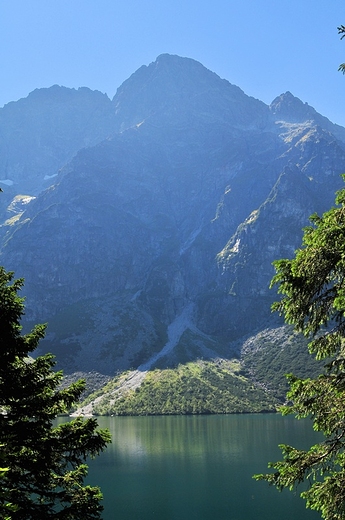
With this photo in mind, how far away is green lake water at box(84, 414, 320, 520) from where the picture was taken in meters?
55.6

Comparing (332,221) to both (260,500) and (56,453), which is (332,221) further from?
(260,500)

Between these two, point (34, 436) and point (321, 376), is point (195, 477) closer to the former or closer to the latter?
point (34, 436)

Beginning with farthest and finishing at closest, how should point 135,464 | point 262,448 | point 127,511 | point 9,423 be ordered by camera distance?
1. point 262,448
2. point 135,464
3. point 127,511
4. point 9,423

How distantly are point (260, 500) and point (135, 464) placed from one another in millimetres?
35966

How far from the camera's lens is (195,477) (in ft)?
246

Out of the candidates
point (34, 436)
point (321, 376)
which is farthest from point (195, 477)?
point (321, 376)

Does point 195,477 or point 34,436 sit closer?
point 34,436

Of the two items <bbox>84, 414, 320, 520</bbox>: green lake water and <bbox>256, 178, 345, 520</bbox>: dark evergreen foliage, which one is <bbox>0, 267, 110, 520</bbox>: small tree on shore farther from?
<bbox>84, 414, 320, 520</bbox>: green lake water

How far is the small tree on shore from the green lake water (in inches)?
1723

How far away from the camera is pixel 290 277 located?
11281 mm

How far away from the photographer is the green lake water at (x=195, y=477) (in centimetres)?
5562

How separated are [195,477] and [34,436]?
72.1 m

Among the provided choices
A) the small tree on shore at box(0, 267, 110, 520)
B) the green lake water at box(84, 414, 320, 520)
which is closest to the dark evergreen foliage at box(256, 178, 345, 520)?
the small tree on shore at box(0, 267, 110, 520)

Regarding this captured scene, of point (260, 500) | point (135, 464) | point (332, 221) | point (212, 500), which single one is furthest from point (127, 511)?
point (332, 221)
